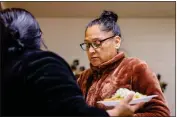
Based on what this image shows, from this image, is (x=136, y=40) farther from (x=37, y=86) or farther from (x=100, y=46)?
(x=37, y=86)

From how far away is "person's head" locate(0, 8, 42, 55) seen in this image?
0.75 meters

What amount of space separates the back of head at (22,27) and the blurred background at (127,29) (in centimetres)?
127

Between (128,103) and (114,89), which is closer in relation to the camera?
(128,103)

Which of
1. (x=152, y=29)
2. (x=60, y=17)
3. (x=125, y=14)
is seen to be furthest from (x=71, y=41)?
(x=152, y=29)

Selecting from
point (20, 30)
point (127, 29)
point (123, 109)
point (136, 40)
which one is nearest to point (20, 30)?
point (20, 30)

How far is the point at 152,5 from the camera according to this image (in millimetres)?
2283

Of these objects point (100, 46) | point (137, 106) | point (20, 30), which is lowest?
point (137, 106)

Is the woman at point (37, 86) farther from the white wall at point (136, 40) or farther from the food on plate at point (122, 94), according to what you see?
the white wall at point (136, 40)

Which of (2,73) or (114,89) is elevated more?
(2,73)

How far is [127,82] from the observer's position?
96 centimetres

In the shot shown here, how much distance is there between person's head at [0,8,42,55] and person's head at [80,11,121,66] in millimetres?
276

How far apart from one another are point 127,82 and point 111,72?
0.08 metres

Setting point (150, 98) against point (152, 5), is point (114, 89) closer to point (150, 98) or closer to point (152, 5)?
point (150, 98)

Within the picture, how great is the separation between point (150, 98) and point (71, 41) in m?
1.80
